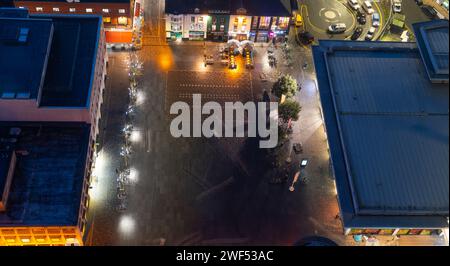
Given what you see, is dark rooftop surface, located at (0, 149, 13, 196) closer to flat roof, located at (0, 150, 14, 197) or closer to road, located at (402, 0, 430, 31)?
flat roof, located at (0, 150, 14, 197)

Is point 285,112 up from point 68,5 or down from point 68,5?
down

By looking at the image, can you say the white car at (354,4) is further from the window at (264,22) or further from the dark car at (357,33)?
the window at (264,22)

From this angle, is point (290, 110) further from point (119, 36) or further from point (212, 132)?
point (119, 36)

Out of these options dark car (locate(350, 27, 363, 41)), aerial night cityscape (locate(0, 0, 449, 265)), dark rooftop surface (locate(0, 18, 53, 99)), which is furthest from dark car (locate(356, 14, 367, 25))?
dark rooftop surface (locate(0, 18, 53, 99))

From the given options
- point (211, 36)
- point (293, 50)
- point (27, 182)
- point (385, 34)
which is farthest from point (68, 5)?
point (385, 34)
